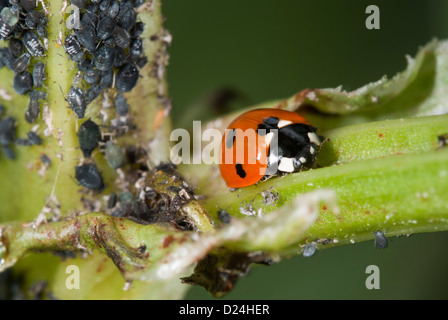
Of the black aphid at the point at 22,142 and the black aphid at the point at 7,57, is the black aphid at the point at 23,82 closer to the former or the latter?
the black aphid at the point at 7,57

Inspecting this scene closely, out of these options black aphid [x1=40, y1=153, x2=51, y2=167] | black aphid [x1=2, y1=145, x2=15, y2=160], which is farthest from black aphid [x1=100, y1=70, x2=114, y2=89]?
black aphid [x1=2, y1=145, x2=15, y2=160]

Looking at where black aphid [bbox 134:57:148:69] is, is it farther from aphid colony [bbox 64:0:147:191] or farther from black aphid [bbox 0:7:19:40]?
black aphid [bbox 0:7:19:40]

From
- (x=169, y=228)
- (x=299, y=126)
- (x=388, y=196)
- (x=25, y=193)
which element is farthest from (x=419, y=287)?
(x=25, y=193)

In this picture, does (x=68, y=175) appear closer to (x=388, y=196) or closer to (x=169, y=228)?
(x=169, y=228)

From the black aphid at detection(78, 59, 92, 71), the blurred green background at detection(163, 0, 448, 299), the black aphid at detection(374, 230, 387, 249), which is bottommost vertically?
the black aphid at detection(374, 230, 387, 249)

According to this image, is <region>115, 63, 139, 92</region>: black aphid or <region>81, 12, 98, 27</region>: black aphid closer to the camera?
<region>81, 12, 98, 27</region>: black aphid

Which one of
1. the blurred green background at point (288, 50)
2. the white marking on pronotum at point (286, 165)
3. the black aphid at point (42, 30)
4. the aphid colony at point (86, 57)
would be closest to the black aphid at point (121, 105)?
the aphid colony at point (86, 57)
